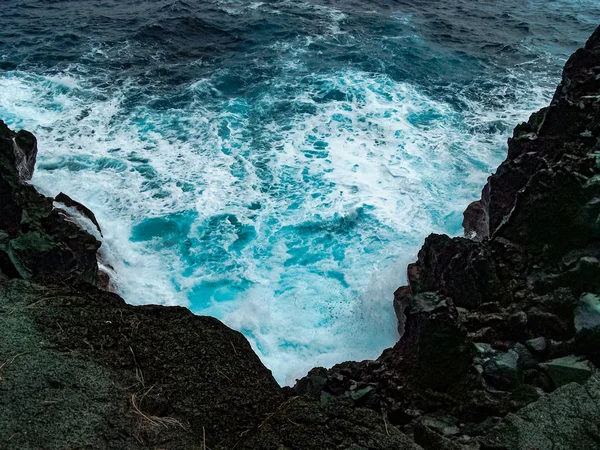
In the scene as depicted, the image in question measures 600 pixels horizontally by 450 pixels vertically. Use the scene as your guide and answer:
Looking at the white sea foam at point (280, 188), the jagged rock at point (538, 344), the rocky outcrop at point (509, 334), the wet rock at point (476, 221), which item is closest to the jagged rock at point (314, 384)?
the rocky outcrop at point (509, 334)

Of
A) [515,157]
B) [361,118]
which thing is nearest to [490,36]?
[361,118]

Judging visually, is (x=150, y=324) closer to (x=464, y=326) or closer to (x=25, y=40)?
(x=464, y=326)

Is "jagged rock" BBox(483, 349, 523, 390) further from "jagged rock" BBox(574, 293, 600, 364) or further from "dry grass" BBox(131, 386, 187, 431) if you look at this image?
"dry grass" BBox(131, 386, 187, 431)

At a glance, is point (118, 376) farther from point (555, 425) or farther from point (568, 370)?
point (568, 370)

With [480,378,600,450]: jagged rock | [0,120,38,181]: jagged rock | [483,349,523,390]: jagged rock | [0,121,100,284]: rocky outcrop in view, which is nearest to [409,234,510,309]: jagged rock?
[483,349,523,390]: jagged rock

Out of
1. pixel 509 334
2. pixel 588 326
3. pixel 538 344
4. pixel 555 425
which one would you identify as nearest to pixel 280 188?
pixel 509 334
